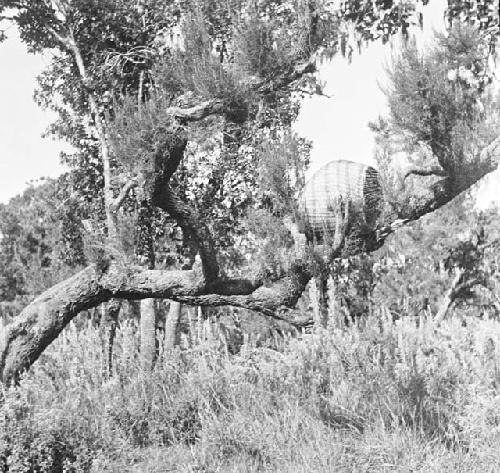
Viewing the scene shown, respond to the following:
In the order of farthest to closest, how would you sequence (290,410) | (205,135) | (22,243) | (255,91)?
(22,243) < (205,135) < (255,91) < (290,410)

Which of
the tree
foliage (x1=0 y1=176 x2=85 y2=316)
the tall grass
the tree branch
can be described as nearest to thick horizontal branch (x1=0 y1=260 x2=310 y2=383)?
the tree

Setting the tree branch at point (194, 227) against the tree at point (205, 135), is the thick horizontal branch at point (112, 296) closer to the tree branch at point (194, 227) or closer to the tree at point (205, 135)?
the tree at point (205, 135)

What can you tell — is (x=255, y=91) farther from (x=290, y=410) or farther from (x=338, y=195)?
(x=290, y=410)

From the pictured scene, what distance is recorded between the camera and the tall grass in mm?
3305

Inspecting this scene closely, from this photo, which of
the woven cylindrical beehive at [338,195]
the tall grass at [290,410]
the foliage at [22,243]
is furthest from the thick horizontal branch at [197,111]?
the foliage at [22,243]

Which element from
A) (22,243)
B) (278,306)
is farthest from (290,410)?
(22,243)

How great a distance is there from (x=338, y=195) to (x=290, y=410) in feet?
7.73

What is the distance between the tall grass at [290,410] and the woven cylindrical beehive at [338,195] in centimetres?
113

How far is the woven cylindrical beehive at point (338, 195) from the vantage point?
5.62 m

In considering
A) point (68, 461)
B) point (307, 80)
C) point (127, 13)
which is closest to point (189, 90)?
point (307, 80)

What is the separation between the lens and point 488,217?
16844 mm

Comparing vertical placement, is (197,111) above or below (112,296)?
above

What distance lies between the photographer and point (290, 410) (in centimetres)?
387

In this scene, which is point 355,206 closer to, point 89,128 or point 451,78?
point 451,78
